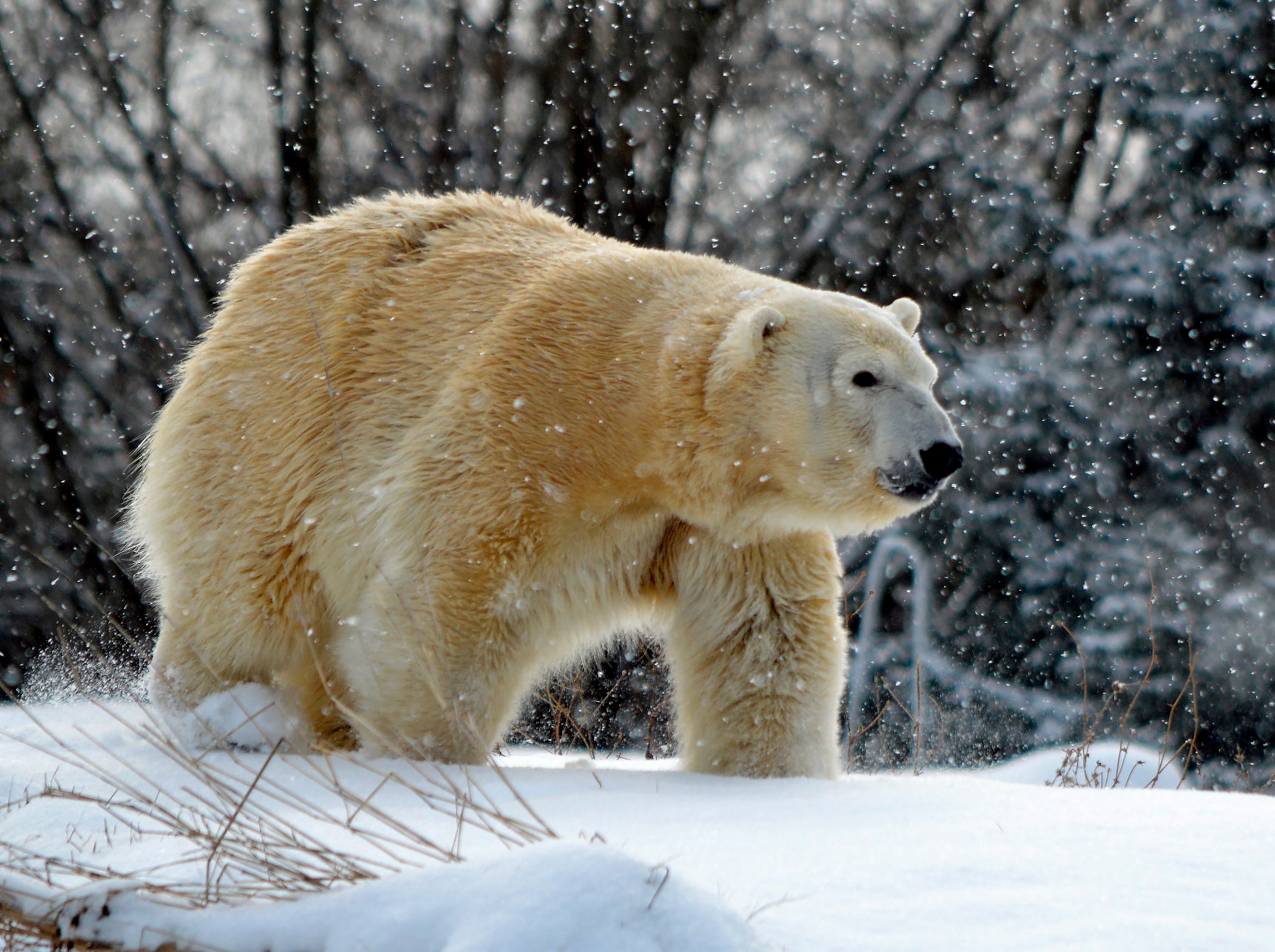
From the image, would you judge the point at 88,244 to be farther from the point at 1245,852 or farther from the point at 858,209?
the point at 1245,852

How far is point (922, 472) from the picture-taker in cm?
326

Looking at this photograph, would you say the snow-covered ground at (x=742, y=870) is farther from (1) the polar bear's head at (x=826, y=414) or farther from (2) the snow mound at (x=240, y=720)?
(1) the polar bear's head at (x=826, y=414)

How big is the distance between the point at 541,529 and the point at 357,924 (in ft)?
6.22

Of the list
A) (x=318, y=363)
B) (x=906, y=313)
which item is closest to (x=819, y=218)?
(x=906, y=313)

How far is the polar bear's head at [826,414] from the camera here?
3309 millimetres

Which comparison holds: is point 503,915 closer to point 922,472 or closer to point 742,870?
point 742,870

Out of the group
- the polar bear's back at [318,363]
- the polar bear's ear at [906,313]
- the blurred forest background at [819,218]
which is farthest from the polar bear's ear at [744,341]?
the blurred forest background at [819,218]

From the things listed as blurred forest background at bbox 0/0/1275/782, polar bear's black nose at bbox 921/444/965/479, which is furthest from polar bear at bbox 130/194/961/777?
blurred forest background at bbox 0/0/1275/782

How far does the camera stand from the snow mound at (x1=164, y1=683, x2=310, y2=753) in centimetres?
366

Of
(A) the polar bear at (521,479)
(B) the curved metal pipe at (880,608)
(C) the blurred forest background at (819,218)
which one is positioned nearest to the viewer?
(A) the polar bear at (521,479)

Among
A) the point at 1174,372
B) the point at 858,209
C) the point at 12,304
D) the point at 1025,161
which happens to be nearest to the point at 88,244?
the point at 12,304

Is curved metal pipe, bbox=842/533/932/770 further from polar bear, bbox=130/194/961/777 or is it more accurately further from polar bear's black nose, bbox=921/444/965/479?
polar bear's black nose, bbox=921/444/965/479

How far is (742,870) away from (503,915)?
20.9 inches

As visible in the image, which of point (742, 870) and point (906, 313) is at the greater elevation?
point (906, 313)
